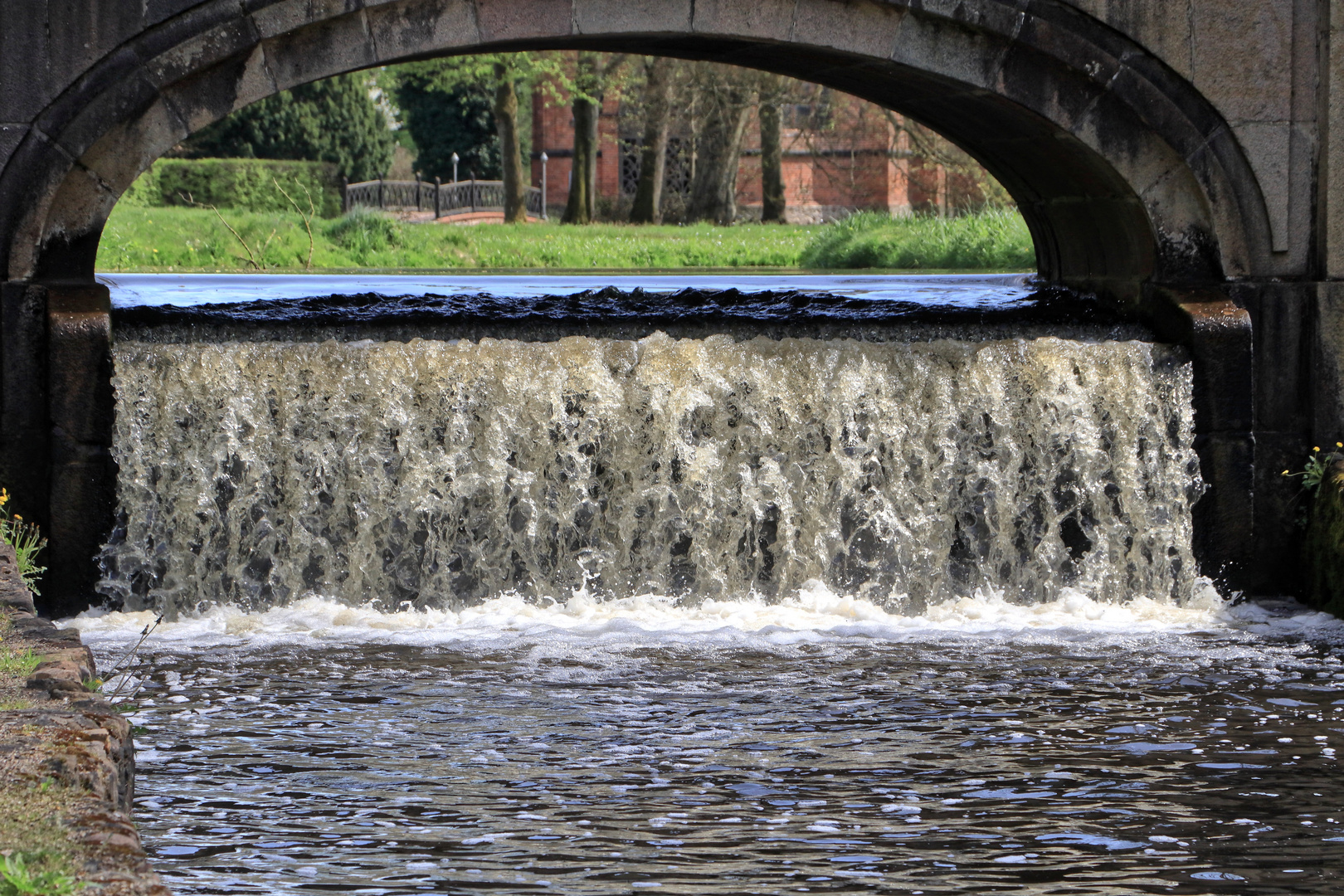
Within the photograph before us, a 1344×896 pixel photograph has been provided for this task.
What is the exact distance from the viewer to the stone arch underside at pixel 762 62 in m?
7.79

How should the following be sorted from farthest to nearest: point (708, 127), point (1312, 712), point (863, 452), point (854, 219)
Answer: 1. point (708, 127)
2. point (854, 219)
3. point (863, 452)
4. point (1312, 712)

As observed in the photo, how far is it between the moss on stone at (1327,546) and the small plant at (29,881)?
6.50 metres

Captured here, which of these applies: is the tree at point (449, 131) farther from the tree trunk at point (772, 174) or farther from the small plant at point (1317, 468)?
the small plant at point (1317, 468)

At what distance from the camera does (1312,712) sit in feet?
19.1

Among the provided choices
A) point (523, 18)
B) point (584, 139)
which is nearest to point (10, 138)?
point (523, 18)

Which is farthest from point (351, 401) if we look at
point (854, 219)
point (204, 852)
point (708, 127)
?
point (708, 127)

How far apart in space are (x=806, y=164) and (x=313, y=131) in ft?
37.3

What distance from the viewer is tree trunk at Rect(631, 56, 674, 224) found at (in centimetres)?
3028

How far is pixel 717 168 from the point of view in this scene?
1280 inches

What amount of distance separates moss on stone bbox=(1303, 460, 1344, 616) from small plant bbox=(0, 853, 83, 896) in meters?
6.50

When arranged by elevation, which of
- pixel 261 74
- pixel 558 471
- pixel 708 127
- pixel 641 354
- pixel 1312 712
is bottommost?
pixel 1312 712

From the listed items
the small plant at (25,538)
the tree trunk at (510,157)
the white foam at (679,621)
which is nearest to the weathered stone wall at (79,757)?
the white foam at (679,621)

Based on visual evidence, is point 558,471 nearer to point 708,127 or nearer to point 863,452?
point 863,452

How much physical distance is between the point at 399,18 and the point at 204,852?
484 centimetres
